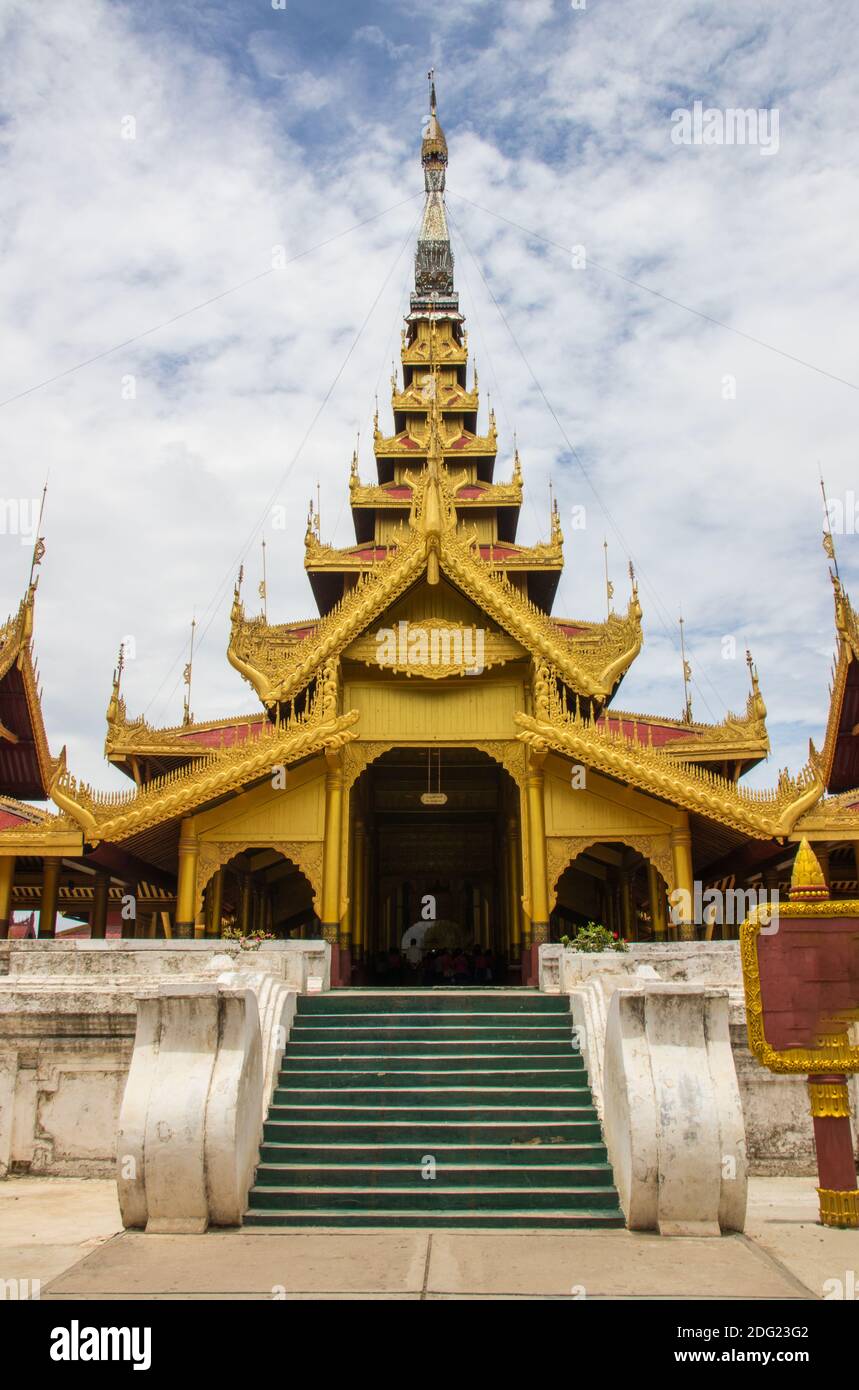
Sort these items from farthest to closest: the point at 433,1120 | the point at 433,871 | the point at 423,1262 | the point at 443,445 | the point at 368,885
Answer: the point at 443,445, the point at 433,871, the point at 368,885, the point at 433,1120, the point at 423,1262

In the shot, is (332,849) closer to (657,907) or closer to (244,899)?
(657,907)

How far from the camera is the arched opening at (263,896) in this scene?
20.4 metres

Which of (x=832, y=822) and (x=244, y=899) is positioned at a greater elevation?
(x=832, y=822)

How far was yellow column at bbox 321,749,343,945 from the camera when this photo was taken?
48.4ft

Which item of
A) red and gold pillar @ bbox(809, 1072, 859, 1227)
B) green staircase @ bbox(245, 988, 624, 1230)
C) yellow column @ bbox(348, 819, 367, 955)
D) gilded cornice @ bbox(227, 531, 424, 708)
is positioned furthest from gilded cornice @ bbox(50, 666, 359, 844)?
red and gold pillar @ bbox(809, 1072, 859, 1227)

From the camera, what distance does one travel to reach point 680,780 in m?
14.2

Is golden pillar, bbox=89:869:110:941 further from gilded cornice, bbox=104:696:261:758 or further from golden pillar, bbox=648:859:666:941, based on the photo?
golden pillar, bbox=648:859:666:941

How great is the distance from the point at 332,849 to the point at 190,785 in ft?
7.53

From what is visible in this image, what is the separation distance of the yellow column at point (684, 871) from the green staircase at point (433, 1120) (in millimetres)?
4748

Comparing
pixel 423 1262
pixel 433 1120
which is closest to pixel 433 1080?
pixel 433 1120

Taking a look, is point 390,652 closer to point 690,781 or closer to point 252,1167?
point 690,781

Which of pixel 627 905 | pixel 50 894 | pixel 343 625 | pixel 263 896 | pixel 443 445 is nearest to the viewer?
pixel 343 625

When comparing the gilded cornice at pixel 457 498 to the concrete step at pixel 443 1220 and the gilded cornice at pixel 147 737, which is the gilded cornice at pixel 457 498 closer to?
the gilded cornice at pixel 147 737
